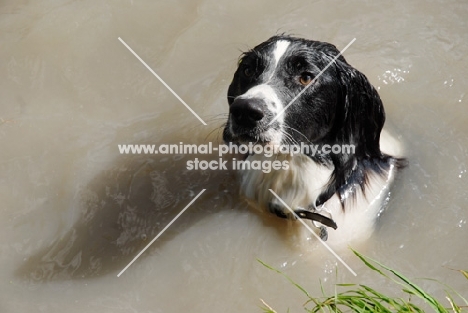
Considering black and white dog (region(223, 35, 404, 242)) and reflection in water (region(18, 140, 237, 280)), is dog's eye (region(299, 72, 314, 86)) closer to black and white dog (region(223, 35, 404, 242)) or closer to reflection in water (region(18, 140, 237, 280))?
black and white dog (region(223, 35, 404, 242))

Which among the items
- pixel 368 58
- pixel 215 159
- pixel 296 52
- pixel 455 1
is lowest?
pixel 215 159

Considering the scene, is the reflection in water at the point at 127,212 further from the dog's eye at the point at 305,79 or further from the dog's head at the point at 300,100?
the dog's eye at the point at 305,79

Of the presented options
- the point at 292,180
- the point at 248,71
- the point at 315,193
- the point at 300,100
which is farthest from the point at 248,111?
the point at 315,193

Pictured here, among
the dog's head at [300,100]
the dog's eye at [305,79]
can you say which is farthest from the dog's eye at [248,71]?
the dog's eye at [305,79]

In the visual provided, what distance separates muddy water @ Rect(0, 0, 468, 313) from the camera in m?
3.94

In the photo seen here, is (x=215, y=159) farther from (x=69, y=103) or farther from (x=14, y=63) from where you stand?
(x=14, y=63)

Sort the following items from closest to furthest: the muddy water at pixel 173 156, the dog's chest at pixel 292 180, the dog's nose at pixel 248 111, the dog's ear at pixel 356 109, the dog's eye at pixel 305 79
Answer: the dog's nose at pixel 248 111 → the dog's eye at pixel 305 79 → the dog's ear at pixel 356 109 → the dog's chest at pixel 292 180 → the muddy water at pixel 173 156

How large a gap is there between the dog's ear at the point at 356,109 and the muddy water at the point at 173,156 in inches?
28.8

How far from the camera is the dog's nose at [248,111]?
328 centimetres

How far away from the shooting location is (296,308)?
375cm

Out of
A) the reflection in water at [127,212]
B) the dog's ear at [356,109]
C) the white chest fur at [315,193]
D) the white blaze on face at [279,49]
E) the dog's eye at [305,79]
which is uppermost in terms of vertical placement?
the white blaze on face at [279,49]

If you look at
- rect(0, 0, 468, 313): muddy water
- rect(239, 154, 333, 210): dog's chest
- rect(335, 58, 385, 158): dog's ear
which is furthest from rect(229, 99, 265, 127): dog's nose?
rect(0, 0, 468, 313): muddy water

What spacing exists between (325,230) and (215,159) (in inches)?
42.5

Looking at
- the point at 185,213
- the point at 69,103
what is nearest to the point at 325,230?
the point at 185,213
